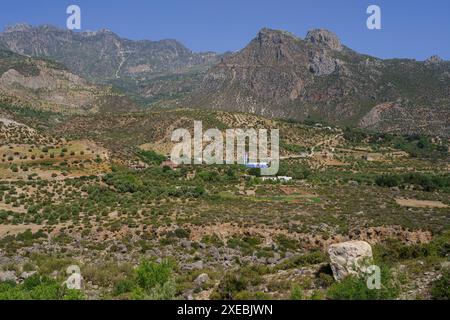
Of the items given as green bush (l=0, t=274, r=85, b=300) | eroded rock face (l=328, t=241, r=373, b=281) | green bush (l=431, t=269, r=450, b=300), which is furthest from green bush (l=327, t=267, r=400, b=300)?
green bush (l=0, t=274, r=85, b=300)

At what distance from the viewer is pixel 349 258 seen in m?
17.4

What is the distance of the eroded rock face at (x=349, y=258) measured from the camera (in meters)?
16.8

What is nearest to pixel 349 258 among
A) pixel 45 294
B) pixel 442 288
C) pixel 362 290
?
pixel 362 290

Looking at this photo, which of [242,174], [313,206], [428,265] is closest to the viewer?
[428,265]

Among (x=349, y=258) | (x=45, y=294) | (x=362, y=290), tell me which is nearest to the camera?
(x=362, y=290)

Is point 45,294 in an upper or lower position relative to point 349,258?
lower

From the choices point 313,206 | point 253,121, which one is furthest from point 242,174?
point 253,121

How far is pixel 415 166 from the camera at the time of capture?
101062 millimetres

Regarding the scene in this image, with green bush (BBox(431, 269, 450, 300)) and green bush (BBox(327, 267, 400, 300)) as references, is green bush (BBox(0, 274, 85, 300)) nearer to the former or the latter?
green bush (BBox(327, 267, 400, 300))

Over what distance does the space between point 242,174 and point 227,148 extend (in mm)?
30641

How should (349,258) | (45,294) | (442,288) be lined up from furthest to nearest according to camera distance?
1. (349,258)
2. (45,294)
3. (442,288)

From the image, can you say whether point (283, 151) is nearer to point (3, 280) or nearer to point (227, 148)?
point (227, 148)

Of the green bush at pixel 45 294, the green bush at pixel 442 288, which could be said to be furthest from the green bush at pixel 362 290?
the green bush at pixel 45 294

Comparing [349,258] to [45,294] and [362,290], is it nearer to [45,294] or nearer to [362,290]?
[362,290]
